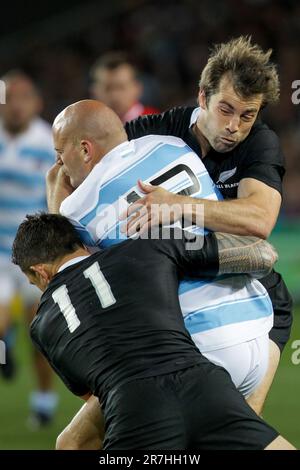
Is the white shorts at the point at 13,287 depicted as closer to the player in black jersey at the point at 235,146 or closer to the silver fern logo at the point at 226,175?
the player in black jersey at the point at 235,146

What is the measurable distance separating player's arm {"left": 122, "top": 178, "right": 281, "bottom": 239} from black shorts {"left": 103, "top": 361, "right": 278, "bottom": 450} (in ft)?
2.21

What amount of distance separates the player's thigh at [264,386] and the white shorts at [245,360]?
143 millimetres

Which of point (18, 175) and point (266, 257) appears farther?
point (18, 175)

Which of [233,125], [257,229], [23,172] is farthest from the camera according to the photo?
[23,172]

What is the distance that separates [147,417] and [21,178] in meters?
4.94

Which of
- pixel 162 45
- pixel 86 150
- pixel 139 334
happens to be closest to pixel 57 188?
pixel 86 150

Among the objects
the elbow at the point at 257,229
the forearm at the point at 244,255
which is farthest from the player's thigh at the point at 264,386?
the elbow at the point at 257,229

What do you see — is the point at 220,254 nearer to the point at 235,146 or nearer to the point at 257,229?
the point at 257,229

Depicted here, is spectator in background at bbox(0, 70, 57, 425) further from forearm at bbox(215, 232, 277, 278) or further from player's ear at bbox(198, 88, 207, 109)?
forearm at bbox(215, 232, 277, 278)

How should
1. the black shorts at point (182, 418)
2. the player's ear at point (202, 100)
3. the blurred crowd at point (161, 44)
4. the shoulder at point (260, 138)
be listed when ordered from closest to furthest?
the black shorts at point (182, 418)
the shoulder at point (260, 138)
the player's ear at point (202, 100)
the blurred crowd at point (161, 44)

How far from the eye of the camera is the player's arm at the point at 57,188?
4.39 metres

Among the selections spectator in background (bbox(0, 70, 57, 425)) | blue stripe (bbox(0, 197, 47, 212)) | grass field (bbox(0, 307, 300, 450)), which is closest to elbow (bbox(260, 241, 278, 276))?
grass field (bbox(0, 307, 300, 450))

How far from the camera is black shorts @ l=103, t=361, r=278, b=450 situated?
352 centimetres

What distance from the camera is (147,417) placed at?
3.52m
